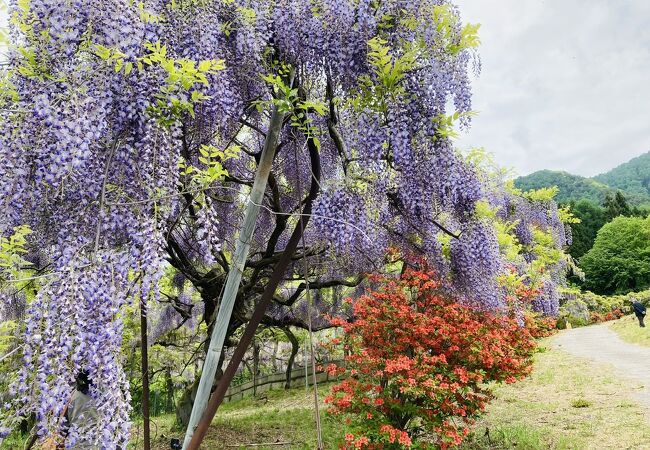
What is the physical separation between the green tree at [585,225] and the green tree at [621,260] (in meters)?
3.23

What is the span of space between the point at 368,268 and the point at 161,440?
183 inches

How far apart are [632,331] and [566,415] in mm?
11317

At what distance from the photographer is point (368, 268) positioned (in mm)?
6461

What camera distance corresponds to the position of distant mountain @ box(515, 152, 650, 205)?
5291cm

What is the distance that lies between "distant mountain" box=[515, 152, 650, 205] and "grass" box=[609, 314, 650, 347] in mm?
25820

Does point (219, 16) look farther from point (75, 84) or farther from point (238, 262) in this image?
point (238, 262)

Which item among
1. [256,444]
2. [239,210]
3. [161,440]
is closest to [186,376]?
[161,440]

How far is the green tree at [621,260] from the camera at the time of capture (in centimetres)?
2980

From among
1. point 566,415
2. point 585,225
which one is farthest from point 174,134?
point 585,225

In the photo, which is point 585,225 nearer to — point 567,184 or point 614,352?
point 567,184

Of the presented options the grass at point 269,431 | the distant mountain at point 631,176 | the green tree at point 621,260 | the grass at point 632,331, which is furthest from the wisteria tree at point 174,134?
the distant mountain at point 631,176

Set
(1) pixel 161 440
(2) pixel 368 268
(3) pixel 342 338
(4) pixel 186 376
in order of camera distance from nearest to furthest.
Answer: (3) pixel 342 338 < (2) pixel 368 268 < (1) pixel 161 440 < (4) pixel 186 376

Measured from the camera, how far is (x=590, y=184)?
5697cm

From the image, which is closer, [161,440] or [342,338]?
[342,338]
